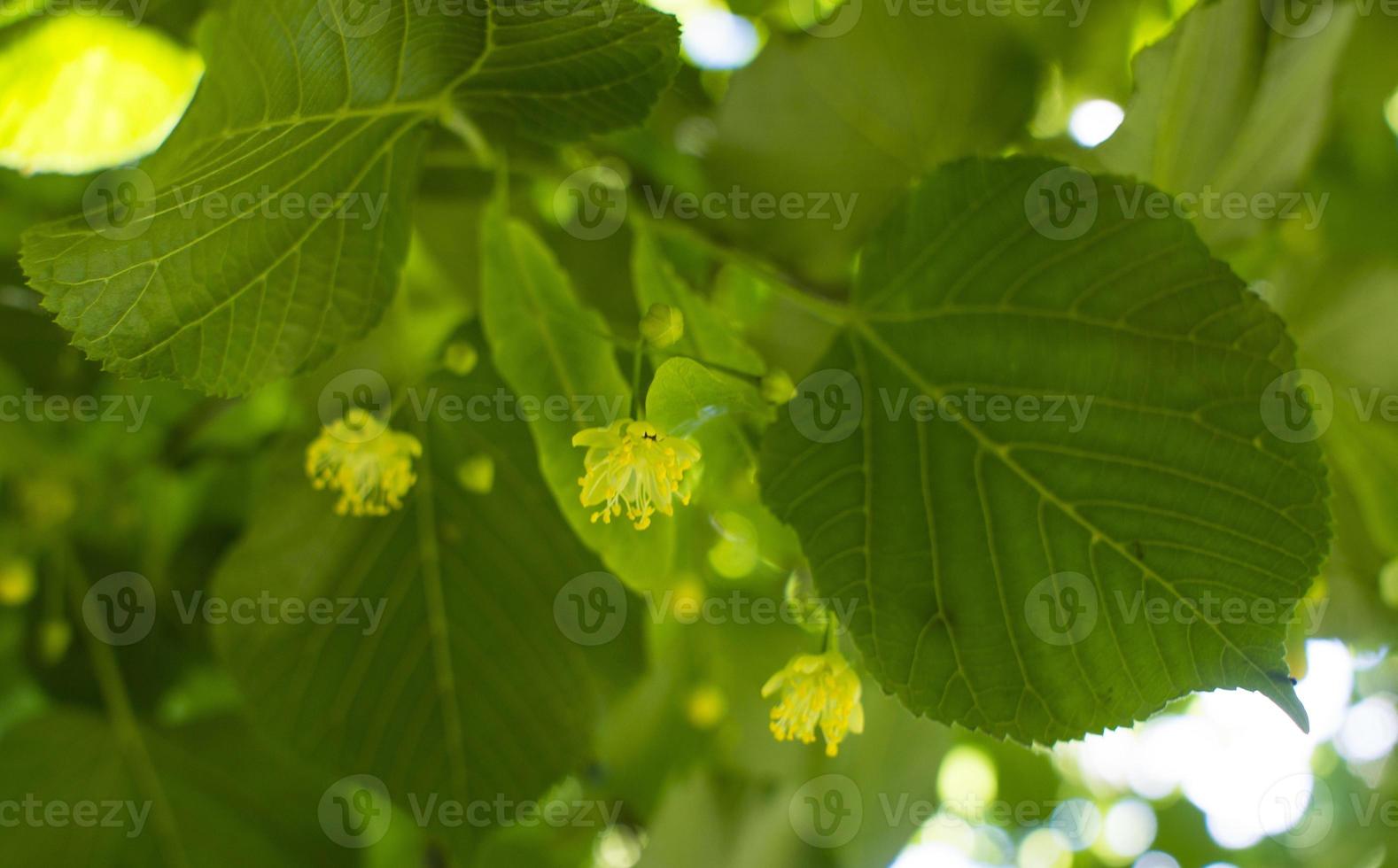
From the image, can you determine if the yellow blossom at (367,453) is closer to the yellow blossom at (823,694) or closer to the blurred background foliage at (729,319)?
the blurred background foliage at (729,319)

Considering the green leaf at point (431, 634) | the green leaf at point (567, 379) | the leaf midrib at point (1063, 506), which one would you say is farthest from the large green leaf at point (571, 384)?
the green leaf at point (431, 634)

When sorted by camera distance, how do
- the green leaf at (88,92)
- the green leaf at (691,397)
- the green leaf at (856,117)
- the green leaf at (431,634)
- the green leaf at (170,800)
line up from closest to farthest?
the green leaf at (691,397), the green leaf at (88,92), the green leaf at (431,634), the green leaf at (856,117), the green leaf at (170,800)

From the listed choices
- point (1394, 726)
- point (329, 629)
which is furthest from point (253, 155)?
point (1394, 726)

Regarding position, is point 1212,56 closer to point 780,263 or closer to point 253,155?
point 780,263

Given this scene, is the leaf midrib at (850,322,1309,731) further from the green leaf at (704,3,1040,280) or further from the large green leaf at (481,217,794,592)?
the green leaf at (704,3,1040,280)

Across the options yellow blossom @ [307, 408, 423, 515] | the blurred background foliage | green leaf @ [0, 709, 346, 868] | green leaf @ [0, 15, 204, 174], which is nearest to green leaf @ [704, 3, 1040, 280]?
the blurred background foliage
